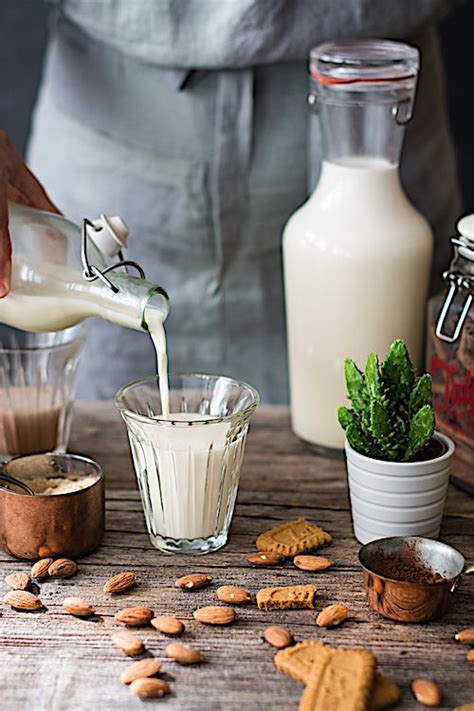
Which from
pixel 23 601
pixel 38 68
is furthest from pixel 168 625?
pixel 38 68

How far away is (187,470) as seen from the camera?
3.40 ft

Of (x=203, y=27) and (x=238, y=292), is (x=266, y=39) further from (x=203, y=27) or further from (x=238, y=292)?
(x=238, y=292)

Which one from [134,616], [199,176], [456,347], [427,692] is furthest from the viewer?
[199,176]

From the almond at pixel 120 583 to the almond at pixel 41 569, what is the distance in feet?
0.20

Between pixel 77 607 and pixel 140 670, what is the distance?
0.11m

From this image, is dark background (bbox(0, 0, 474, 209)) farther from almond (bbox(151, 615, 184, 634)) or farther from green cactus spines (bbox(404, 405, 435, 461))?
almond (bbox(151, 615, 184, 634))

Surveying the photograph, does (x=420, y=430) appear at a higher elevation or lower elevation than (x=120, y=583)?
higher

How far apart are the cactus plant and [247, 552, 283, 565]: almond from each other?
0.13 m

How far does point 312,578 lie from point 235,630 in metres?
0.12

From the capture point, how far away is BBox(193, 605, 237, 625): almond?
93cm

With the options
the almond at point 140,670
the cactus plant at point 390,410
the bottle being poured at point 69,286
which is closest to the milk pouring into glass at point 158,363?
the bottle being poured at point 69,286

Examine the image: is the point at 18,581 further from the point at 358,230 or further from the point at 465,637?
the point at 358,230

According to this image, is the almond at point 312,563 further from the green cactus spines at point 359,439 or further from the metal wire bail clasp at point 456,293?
the metal wire bail clasp at point 456,293

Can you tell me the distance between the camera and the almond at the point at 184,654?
0.87 metres
